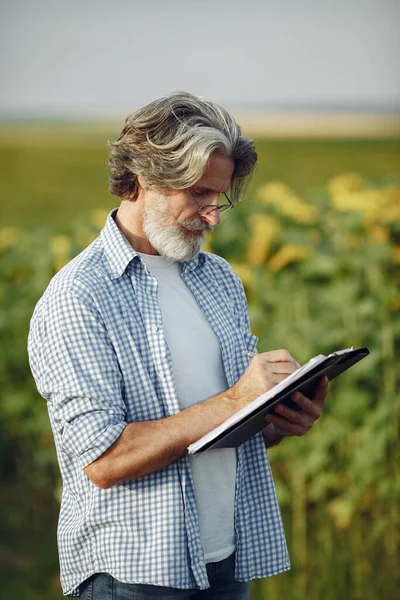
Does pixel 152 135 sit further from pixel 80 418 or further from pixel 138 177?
pixel 80 418

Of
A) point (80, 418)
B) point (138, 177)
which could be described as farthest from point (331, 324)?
point (80, 418)

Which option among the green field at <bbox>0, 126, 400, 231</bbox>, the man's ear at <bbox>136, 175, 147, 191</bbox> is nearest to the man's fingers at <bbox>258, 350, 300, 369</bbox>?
the man's ear at <bbox>136, 175, 147, 191</bbox>

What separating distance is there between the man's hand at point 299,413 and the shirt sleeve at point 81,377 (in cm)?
33

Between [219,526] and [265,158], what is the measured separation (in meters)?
4.94

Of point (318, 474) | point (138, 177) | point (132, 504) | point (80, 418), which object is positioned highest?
point (138, 177)

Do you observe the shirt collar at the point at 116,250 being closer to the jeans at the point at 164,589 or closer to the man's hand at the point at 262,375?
the man's hand at the point at 262,375

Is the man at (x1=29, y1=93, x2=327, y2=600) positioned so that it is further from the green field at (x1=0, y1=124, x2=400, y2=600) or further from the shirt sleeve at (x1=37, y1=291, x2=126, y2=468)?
the green field at (x1=0, y1=124, x2=400, y2=600)

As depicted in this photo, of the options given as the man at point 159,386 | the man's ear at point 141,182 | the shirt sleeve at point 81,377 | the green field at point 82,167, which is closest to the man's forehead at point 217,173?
the man at point 159,386

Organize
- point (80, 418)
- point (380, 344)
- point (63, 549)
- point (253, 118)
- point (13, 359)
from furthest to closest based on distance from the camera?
point (253, 118)
point (13, 359)
point (380, 344)
point (63, 549)
point (80, 418)

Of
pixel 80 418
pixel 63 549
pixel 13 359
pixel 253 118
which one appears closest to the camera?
pixel 80 418

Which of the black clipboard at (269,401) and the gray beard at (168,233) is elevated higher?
the gray beard at (168,233)

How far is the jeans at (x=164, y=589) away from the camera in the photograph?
1.86 meters

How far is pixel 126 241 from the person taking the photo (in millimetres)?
1970

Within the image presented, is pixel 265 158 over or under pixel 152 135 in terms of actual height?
over
